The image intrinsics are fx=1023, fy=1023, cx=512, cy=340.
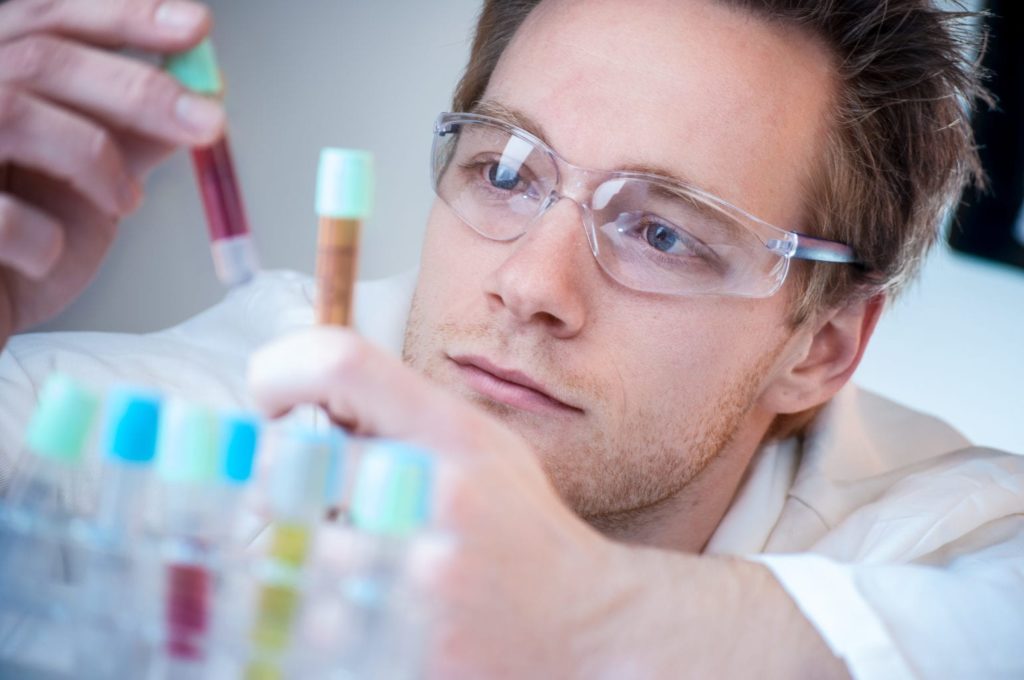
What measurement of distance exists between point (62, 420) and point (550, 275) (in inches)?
30.5

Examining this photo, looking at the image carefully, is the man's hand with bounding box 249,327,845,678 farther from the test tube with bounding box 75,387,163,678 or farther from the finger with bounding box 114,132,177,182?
the finger with bounding box 114,132,177,182

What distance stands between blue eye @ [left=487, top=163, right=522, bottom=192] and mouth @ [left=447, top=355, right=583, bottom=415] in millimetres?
288

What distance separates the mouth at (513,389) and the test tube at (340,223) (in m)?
0.59

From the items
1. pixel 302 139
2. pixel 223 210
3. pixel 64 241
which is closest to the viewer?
pixel 223 210

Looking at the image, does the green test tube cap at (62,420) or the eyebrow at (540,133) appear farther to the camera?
the eyebrow at (540,133)

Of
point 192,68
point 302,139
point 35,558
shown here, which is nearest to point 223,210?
point 192,68

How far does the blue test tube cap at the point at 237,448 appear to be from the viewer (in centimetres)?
82

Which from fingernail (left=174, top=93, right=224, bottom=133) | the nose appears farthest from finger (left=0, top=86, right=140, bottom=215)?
the nose

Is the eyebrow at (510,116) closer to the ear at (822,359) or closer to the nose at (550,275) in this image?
the nose at (550,275)

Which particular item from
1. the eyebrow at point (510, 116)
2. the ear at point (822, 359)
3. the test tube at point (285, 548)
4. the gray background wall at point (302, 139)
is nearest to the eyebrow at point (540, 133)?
the eyebrow at point (510, 116)

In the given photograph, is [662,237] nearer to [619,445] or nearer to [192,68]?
[619,445]

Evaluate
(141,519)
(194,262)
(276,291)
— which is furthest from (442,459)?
(194,262)

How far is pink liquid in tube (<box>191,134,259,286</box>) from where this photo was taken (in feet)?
3.24

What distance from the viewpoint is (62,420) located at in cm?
84
